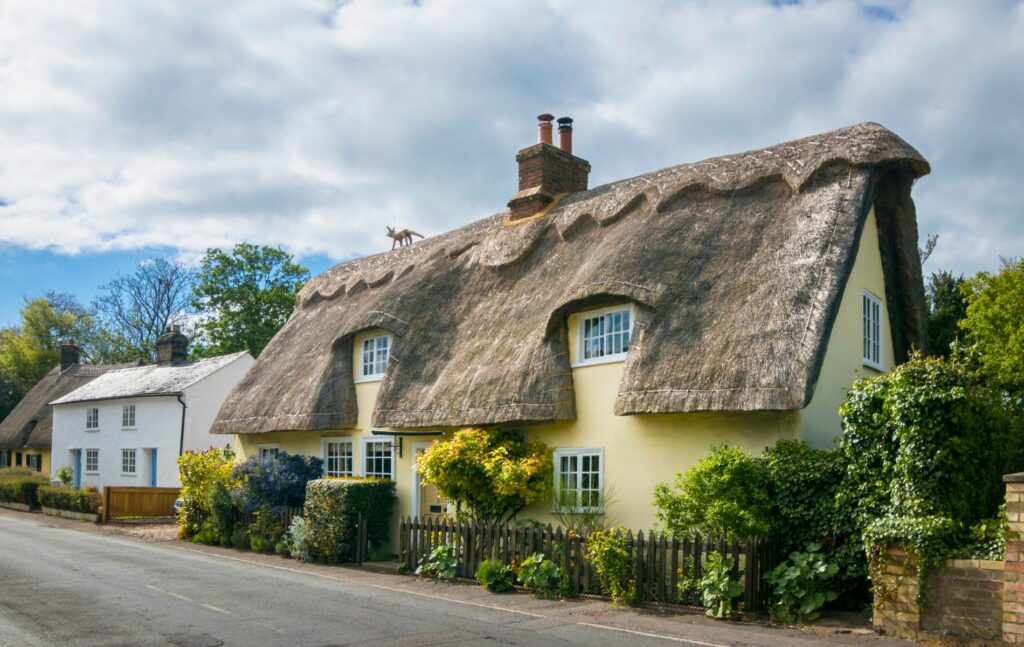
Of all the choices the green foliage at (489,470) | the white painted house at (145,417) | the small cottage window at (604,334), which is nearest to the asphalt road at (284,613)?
the green foliage at (489,470)

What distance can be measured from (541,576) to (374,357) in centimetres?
871

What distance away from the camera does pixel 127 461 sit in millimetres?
35281

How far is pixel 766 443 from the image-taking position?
12.4 meters

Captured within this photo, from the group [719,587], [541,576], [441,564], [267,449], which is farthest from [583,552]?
[267,449]

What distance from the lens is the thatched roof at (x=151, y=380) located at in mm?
33594

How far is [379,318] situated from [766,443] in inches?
390

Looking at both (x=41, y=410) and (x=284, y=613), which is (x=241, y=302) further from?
(x=284, y=613)

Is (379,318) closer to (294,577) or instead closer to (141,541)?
(294,577)

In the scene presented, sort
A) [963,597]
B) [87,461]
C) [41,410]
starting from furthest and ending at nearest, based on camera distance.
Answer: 1. [41,410]
2. [87,461]
3. [963,597]

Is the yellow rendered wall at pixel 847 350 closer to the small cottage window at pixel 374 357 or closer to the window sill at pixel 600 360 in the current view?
the window sill at pixel 600 360

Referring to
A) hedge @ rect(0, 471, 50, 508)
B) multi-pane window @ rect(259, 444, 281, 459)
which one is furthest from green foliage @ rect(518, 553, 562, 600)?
hedge @ rect(0, 471, 50, 508)

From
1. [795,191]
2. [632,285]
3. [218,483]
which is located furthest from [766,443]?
[218,483]

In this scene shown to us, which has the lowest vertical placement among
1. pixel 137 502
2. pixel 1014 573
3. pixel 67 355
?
pixel 137 502

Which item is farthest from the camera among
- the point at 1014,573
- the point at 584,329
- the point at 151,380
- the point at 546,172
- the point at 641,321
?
the point at 151,380
